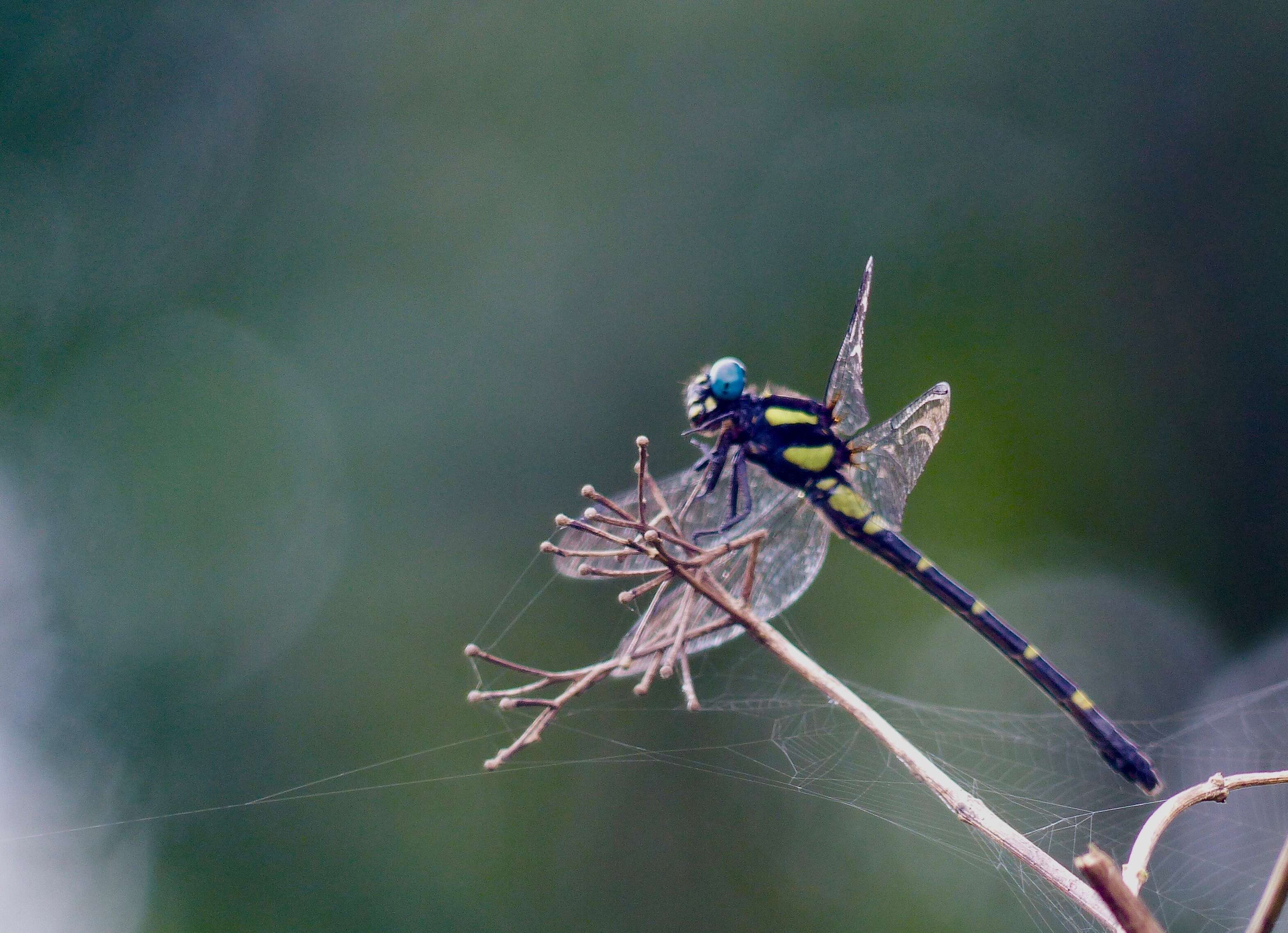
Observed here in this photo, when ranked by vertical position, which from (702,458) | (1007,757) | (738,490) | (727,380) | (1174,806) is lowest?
(1007,757)

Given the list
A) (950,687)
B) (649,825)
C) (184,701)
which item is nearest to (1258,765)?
(950,687)

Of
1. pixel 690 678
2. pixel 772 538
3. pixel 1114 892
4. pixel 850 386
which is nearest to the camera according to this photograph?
pixel 1114 892

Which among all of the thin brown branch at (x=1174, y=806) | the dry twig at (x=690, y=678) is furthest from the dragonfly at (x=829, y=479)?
the thin brown branch at (x=1174, y=806)

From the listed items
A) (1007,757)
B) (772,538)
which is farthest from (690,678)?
(1007,757)

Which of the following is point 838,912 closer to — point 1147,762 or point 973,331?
point 1147,762

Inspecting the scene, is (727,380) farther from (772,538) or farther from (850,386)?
(772,538)

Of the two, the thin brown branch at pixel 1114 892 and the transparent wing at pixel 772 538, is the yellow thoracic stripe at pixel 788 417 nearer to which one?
the transparent wing at pixel 772 538
